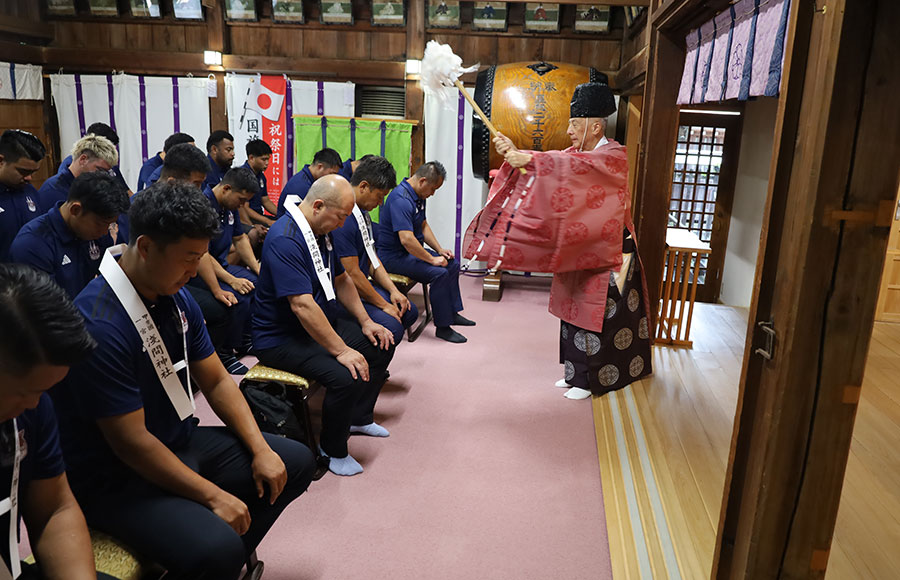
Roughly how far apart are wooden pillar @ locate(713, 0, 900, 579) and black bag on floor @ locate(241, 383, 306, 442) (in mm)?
1644

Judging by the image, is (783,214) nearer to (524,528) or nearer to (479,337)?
(524,528)

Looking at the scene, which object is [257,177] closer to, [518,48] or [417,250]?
[417,250]

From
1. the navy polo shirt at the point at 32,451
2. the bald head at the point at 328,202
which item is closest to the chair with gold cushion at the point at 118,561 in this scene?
the navy polo shirt at the point at 32,451

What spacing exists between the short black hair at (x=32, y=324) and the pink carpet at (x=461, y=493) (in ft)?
4.23

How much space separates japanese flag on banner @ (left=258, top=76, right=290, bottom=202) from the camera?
639 cm

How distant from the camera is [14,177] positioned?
322 centimetres

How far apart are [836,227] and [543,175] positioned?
5.65 ft

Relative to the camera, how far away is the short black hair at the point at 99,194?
7.79 feet

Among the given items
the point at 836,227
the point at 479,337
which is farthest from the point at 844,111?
the point at 479,337

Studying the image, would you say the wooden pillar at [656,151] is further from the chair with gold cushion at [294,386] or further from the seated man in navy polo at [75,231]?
the seated man in navy polo at [75,231]

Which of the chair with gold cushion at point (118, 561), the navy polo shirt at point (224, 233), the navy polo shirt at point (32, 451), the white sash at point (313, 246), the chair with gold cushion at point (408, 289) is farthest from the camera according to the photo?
the chair with gold cushion at point (408, 289)

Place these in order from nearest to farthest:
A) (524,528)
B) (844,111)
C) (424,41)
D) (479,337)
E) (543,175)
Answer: (844,111), (524,528), (543,175), (479,337), (424,41)

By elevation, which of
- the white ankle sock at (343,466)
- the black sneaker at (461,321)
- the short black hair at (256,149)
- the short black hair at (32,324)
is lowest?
the white ankle sock at (343,466)

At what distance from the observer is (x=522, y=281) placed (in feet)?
20.7
